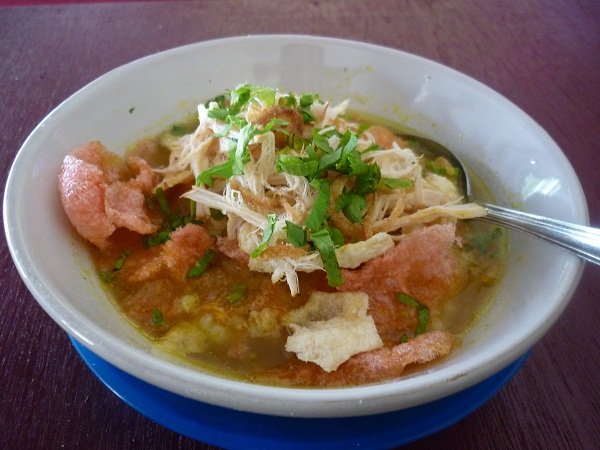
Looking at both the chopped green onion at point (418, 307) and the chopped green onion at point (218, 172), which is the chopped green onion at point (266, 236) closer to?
the chopped green onion at point (218, 172)

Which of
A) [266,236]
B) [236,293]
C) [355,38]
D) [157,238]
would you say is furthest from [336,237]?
[355,38]

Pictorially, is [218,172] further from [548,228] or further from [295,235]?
[548,228]

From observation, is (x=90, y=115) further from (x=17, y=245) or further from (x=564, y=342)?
(x=564, y=342)

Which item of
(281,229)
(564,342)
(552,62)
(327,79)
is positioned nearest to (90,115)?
(281,229)

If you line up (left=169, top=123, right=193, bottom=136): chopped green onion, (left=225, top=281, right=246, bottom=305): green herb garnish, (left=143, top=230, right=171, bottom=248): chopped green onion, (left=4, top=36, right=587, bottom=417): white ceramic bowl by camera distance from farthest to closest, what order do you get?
(left=169, top=123, right=193, bottom=136): chopped green onion < (left=143, top=230, right=171, bottom=248): chopped green onion < (left=225, top=281, right=246, bottom=305): green herb garnish < (left=4, top=36, right=587, bottom=417): white ceramic bowl

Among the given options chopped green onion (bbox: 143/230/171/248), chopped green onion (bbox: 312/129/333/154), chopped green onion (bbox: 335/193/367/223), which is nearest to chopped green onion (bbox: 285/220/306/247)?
chopped green onion (bbox: 335/193/367/223)

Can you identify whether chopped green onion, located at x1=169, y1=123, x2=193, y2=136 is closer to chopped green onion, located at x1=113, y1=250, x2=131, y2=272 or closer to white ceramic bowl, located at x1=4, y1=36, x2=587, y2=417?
white ceramic bowl, located at x1=4, y1=36, x2=587, y2=417
